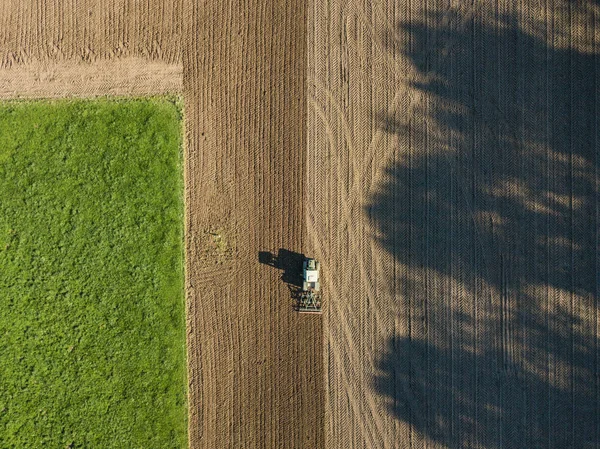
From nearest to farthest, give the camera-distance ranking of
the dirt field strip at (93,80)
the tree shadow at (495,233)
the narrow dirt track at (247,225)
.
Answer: the tree shadow at (495,233)
the narrow dirt track at (247,225)
the dirt field strip at (93,80)

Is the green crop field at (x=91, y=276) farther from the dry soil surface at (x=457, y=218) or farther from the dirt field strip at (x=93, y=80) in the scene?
the dry soil surface at (x=457, y=218)

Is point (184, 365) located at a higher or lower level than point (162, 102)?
lower

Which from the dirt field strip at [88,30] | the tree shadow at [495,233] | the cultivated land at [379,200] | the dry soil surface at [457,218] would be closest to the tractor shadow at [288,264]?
the cultivated land at [379,200]

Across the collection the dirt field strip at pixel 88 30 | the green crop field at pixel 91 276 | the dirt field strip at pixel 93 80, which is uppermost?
the dirt field strip at pixel 88 30

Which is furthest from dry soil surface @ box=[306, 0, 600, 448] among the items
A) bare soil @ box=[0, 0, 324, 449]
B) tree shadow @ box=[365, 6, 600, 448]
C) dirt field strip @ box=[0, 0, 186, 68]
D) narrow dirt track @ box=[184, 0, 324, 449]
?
dirt field strip @ box=[0, 0, 186, 68]

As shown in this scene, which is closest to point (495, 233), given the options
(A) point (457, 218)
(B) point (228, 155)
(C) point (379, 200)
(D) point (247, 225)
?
(A) point (457, 218)

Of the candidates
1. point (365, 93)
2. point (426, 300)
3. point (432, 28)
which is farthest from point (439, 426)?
point (432, 28)

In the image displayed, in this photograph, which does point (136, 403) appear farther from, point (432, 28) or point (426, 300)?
point (432, 28)
